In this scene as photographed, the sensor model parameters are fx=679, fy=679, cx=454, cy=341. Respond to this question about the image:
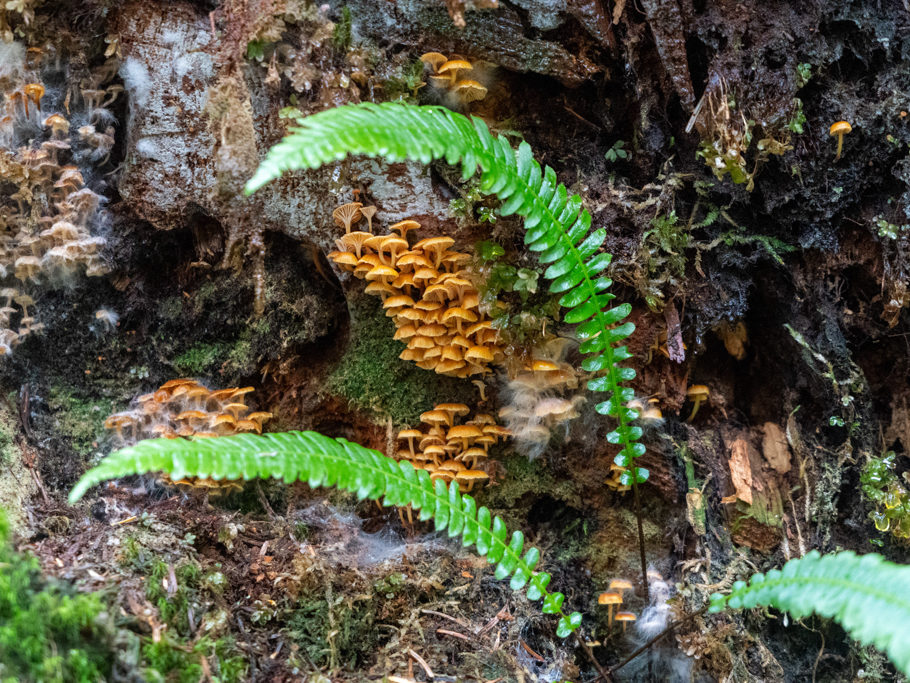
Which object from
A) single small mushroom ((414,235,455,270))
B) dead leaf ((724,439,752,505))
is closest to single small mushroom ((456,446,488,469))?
single small mushroom ((414,235,455,270))

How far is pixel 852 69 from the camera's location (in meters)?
4.29

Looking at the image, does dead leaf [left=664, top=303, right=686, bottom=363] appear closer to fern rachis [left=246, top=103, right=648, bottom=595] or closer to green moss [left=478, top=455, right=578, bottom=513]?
fern rachis [left=246, top=103, right=648, bottom=595]

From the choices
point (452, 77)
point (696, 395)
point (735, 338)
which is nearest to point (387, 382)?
point (452, 77)

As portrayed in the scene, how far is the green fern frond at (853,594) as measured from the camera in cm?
221

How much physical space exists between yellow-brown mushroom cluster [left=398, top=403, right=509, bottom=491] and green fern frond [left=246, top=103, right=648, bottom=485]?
95cm

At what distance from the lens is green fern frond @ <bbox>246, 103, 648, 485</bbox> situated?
2635mm

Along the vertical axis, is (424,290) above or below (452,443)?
above

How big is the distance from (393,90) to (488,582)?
3.01m

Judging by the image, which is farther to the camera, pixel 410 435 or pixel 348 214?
pixel 410 435

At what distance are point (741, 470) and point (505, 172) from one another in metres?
2.63

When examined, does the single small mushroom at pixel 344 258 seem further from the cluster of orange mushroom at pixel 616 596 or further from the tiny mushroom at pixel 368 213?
the cluster of orange mushroom at pixel 616 596

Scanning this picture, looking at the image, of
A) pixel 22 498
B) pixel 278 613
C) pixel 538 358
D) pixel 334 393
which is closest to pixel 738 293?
pixel 538 358

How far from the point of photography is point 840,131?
4062 mm

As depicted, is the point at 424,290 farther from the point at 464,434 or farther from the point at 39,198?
the point at 39,198
